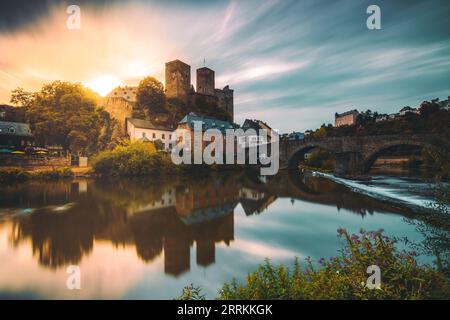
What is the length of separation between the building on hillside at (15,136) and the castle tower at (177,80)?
39125mm

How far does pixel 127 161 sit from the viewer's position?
35406mm

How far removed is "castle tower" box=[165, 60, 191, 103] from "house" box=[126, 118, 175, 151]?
758 inches

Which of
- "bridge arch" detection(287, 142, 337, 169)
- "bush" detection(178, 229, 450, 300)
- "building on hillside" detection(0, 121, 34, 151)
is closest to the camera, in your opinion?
"bush" detection(178, 229, 450, 300)

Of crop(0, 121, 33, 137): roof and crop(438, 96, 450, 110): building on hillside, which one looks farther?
crop(438, 96, 450, 110): building on hillside

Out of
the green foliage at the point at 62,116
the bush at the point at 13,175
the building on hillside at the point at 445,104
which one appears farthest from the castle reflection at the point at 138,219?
the building on hillside at the point at 445,104

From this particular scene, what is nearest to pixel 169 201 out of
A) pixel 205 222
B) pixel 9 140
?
pixel 205 222

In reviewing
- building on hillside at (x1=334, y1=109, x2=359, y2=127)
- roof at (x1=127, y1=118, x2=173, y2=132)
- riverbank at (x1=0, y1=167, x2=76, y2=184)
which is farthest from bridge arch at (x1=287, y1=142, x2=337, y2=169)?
building on hillside at (x1=334, y1=109, x2=359, y2=127)

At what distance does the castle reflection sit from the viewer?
9.15 meters

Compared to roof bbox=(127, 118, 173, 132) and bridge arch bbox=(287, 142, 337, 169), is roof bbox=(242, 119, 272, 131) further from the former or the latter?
roof bbox=(127, 118, 173, 132)

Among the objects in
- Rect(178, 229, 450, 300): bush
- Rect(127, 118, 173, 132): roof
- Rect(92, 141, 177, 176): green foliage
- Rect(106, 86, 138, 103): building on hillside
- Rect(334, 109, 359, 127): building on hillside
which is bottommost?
Rect(178, 229, 450, 300): bush

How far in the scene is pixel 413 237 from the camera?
10.9 meters

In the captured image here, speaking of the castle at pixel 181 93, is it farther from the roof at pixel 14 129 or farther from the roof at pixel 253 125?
the roof at pixel 14 129

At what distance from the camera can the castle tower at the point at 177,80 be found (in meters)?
70.3
